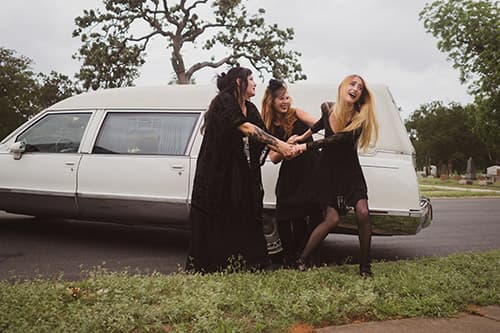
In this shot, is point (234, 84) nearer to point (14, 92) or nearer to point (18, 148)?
point (18, 148)

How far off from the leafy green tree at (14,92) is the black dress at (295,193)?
42.8 m

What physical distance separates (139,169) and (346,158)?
94.6 inches

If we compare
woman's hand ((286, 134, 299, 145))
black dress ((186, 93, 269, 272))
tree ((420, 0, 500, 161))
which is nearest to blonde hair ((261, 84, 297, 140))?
woman's hand ((286, 134, 299, 145))

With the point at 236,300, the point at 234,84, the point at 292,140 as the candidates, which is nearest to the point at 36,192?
the point at 234,84

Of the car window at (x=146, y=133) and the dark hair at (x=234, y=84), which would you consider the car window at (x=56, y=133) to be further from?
the dark hair at (x=234, y=84)

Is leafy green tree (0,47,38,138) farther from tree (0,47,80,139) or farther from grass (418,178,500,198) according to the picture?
grass (418,178,500,198)

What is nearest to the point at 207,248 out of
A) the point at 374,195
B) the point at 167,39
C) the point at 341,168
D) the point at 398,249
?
the point at 341,168

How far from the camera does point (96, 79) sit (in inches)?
1006

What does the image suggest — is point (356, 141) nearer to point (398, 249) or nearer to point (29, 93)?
point (398, 249)

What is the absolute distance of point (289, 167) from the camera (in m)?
4.80

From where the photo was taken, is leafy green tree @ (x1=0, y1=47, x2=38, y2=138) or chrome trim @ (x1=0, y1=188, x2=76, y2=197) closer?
chrome trim @ (x1=0, y1=188, x2=76, y2=197)

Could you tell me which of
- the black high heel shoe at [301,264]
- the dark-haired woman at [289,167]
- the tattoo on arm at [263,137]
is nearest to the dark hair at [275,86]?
the dark-haired woman at [289,167]

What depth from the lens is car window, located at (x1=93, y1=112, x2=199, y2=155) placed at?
5496 mm

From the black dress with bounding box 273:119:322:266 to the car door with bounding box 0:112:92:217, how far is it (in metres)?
2.58
